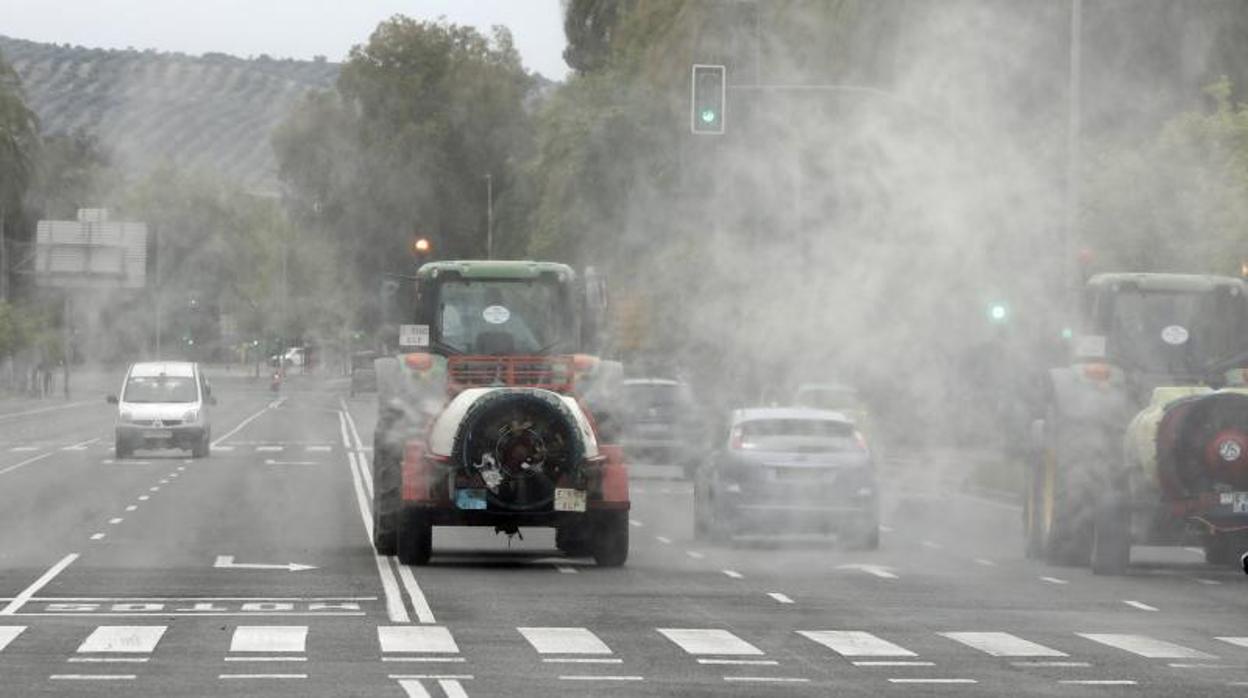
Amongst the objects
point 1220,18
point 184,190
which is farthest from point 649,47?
point 184,190

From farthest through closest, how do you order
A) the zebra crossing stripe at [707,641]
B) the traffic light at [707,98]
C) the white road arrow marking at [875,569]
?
the traffic light at [707,98] < the white road arrow marking at [875,569] < the zebra crossing stripe at [707,641]

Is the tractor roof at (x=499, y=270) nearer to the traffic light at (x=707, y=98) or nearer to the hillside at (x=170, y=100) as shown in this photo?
the traffic light at (x=707, y=98)

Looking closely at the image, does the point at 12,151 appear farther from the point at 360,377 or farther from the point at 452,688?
the point at 452,688

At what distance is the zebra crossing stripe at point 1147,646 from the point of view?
57.6 ft

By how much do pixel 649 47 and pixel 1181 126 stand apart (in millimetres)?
30795

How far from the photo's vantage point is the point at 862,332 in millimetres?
37906

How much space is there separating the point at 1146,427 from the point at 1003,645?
22.7 ft

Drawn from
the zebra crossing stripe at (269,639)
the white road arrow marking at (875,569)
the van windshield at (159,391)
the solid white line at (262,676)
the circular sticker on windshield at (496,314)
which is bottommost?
the white road arrow marking at (875,569)

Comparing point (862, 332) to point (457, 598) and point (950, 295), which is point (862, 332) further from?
point (457, 598)

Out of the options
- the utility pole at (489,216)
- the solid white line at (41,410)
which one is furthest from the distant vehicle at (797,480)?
the utility pole at (489,216)

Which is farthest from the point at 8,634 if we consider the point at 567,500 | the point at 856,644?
the point at 567,500

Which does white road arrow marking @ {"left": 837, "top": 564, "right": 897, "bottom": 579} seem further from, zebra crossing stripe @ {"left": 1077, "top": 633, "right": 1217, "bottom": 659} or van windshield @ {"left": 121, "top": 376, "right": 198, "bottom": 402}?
van windshield @ {"left": 121, "top": 376, "right": 198, "bottom": 402}

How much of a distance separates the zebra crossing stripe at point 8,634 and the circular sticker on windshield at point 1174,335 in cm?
1211

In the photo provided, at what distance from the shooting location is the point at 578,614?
20781 mm
